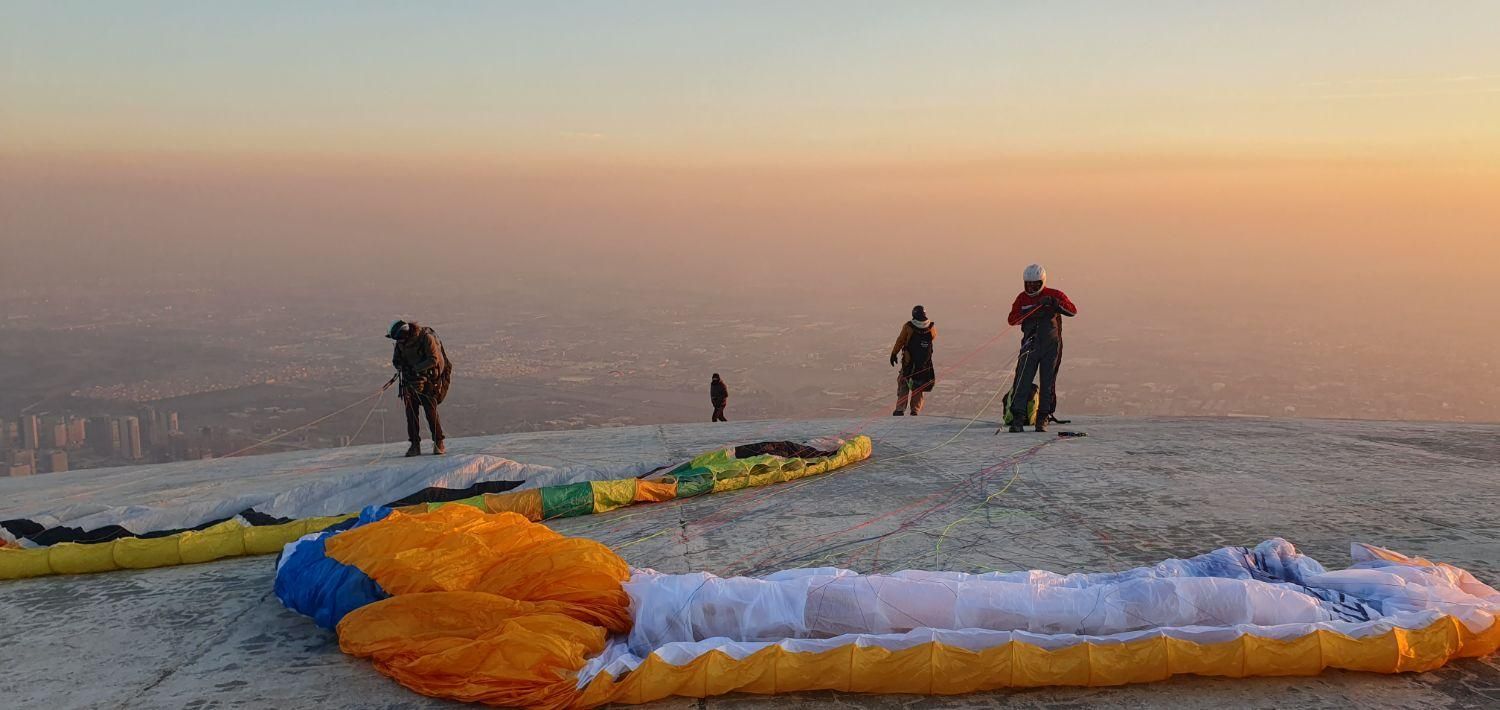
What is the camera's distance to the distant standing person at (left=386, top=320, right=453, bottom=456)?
33.4 feet

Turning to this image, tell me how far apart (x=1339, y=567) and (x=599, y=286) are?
15522 cm

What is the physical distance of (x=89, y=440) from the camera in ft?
193

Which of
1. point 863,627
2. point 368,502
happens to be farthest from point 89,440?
point 863,627

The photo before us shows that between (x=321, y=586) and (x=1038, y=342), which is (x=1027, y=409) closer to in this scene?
(x=1038, y=342)

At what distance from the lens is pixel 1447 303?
457ft

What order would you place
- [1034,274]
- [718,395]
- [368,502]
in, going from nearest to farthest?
[368,502], [1034,274], [718,395]

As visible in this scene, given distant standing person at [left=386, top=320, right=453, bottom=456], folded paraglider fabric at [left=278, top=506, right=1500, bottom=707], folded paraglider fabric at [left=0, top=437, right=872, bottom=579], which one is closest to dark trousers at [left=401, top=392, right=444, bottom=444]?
distant standing person at [left=386, top=320, right=453, bottom=456]

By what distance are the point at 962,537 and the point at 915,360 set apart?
7156 millimetres

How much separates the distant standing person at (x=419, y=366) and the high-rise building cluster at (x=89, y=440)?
139ft

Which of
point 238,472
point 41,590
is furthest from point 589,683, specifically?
point 238,472

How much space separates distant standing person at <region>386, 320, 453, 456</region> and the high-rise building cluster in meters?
42.5

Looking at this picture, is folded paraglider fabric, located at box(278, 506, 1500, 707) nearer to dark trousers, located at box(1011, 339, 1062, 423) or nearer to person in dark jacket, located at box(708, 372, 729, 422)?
dark trousers, located at box(1011, 339, 1062, 423)

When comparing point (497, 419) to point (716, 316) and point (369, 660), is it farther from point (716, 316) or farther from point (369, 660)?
point (716, 316)

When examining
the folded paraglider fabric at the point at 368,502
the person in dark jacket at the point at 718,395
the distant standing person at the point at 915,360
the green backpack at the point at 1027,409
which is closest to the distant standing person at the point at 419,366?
the folded paraglider fabric at the point at 368,502
